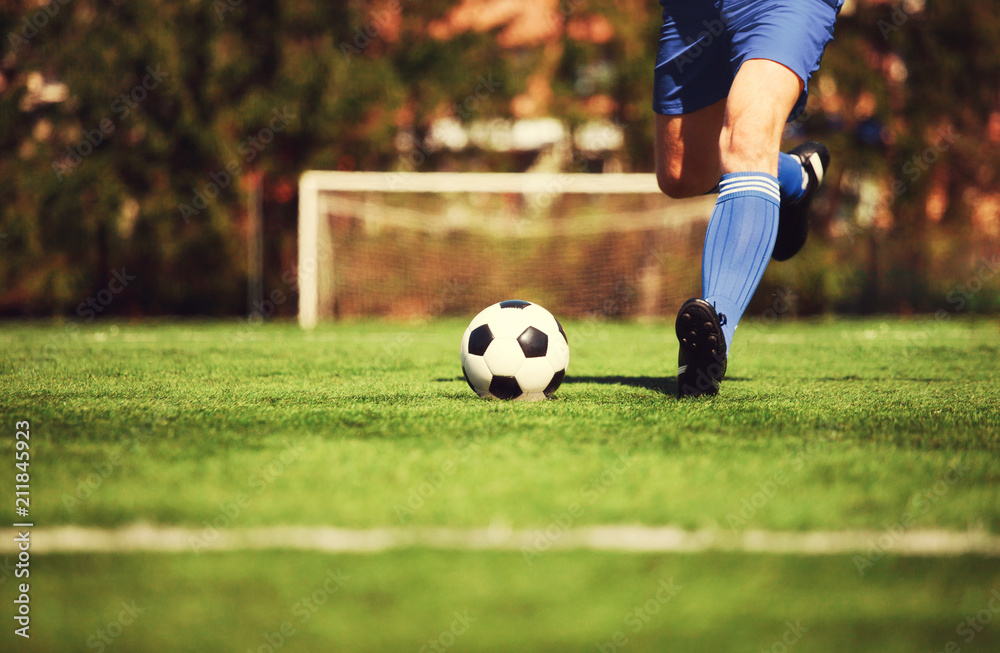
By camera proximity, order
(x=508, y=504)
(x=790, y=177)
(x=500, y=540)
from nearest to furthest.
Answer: (x=500, y=540) < (x=508, y=504) < (x=790, y=177)

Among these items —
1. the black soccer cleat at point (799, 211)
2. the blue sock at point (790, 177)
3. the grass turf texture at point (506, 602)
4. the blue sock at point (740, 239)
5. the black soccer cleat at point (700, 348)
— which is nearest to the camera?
the grass turf texture at point (506, 602)

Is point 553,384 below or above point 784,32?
below

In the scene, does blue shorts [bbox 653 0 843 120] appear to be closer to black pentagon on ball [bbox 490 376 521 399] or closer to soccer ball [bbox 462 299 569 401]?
soccer ball [bbox 462 299 569 401]

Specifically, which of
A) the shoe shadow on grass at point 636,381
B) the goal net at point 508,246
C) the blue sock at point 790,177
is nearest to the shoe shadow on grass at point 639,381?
the shoe shadow on grass at point 636,381

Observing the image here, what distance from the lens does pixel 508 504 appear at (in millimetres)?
1449

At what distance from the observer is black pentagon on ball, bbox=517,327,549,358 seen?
8.91 ft

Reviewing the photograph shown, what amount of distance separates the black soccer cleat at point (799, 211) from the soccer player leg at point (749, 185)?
92 cm

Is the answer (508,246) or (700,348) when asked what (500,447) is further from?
(508,246)

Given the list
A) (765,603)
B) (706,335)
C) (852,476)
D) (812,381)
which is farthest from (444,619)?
(812,381)

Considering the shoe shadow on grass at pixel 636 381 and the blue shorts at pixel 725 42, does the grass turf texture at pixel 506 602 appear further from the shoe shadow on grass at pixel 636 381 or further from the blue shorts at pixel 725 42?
the blue shorts at pixel 725 42

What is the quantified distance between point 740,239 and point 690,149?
0.92 metres

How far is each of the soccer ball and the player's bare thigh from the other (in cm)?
108

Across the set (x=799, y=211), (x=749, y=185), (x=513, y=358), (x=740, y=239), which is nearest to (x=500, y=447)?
(x=513, y=358)

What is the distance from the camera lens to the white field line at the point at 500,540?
4.18 ft
